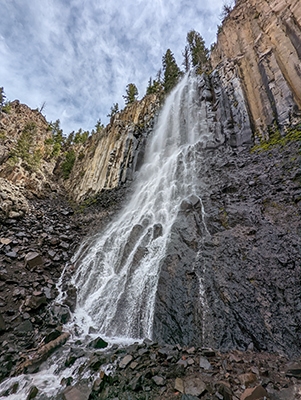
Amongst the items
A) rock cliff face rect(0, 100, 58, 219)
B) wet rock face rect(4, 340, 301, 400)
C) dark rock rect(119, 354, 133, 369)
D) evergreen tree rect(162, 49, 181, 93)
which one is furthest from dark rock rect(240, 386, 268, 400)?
evergreen tree rect(162, 49, 181, 93)

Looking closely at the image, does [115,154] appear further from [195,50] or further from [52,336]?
[195,50]

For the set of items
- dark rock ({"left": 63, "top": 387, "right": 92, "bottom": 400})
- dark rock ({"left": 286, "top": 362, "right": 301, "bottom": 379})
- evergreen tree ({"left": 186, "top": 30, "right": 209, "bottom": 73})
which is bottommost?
dark rock ({"left": 63, "top": 387, "right": 92, "bottom": 400})

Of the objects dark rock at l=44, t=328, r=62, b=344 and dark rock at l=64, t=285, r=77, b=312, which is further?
dark rock at l=64, t=285, r=77, b=312

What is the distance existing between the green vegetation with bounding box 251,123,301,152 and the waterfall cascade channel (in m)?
4.74

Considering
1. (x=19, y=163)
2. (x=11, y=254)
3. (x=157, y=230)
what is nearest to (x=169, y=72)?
(x=19, y=163)

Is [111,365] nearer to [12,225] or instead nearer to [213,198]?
[213,198]

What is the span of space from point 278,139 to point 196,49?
34771 millimetres

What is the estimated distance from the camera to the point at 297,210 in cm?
809

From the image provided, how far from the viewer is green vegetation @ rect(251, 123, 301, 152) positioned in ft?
37.3

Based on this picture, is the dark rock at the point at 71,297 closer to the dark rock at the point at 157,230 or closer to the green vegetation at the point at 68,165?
the dark rock at the point at 157,230

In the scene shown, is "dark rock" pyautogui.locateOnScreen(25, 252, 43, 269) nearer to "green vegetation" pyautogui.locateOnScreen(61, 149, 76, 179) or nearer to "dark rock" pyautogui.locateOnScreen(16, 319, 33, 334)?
"dark rock" pyautogui.locateOnScreen(16, 319, 33, 334)

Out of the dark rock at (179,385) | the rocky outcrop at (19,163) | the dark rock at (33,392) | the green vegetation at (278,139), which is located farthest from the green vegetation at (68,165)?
the dark rock at (179,385)

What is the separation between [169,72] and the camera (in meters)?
35.0

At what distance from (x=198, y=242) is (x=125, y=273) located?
13.1 feet
